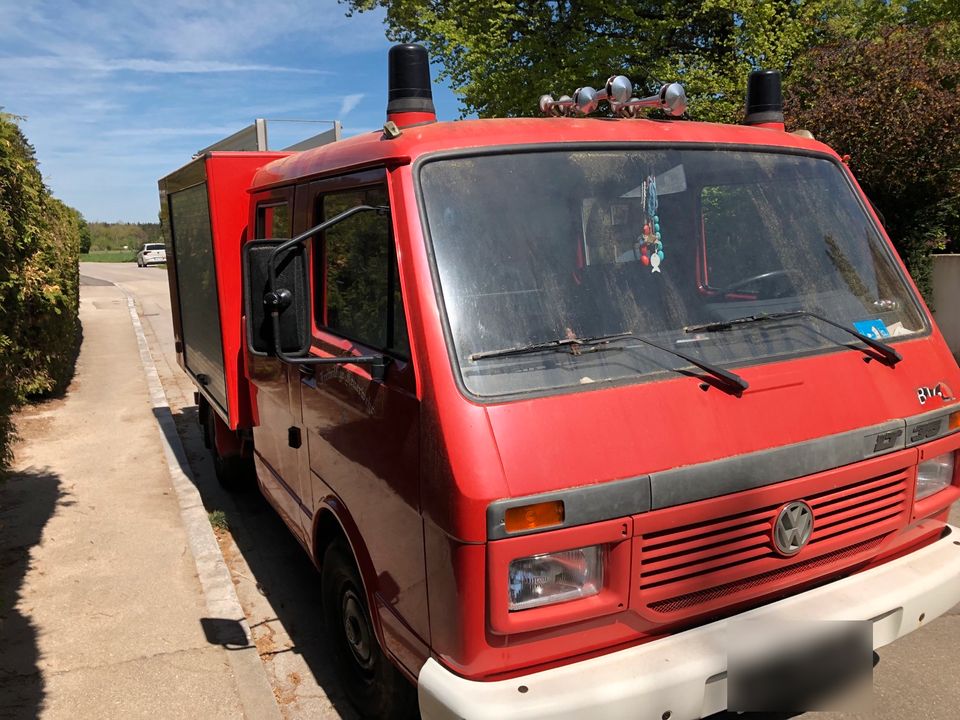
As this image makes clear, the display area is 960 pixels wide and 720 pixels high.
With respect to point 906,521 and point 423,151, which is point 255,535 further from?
point 906,521

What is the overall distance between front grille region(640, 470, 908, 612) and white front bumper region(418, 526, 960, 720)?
0.34ft

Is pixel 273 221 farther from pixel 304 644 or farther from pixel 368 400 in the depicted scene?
pixel 304 644

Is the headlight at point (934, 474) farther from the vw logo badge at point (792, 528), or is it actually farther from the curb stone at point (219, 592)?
the curb stone at point (219, 592)

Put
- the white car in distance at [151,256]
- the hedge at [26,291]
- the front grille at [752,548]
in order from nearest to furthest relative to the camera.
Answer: the front grille at [752,548], the hedge at [26,291], the white car in distance at [151,256]

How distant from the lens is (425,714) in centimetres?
231

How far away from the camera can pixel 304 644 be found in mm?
4062

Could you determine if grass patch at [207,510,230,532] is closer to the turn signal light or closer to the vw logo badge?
the turn signal light

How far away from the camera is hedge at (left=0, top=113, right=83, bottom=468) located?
14.4 ft

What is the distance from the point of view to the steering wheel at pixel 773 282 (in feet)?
9.65

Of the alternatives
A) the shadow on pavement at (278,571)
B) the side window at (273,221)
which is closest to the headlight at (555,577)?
the shadow on pavement at (278,571)

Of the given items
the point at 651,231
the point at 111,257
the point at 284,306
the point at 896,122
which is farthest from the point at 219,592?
the point at 111,257

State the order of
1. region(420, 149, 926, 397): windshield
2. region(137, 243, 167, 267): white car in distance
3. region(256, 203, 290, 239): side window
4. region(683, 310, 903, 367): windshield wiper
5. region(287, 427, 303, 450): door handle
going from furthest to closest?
region(137, 243, 167, 267): white car in distance, region(256, 203, 290, 239): side window, region(287, 427, 303, 450): door handle, region(683, 310, 903, 367): windshield wiper, region(420, 149, 926, 397): windshield

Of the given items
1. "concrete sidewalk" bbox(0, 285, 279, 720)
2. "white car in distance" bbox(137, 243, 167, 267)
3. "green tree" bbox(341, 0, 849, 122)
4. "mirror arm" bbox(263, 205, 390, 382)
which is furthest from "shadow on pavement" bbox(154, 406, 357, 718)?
"white car in distance" bbox(137, 243, 167, 267)

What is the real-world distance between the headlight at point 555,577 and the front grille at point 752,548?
15 centimetres
